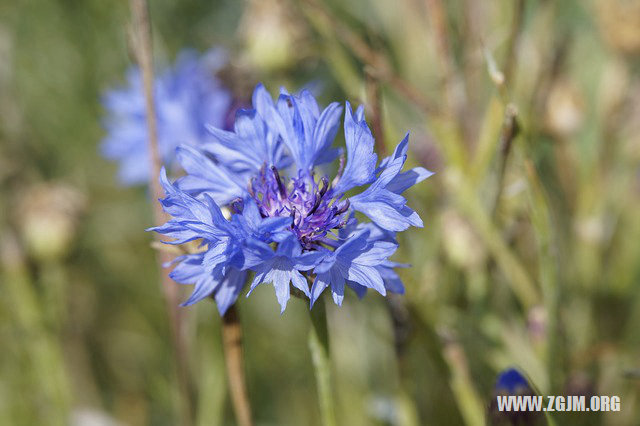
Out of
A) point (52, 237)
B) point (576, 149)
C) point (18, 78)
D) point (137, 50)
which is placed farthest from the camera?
point (18, 78)

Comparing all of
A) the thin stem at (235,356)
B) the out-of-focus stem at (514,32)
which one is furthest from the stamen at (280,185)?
the out-of-focus stem at (514,32)

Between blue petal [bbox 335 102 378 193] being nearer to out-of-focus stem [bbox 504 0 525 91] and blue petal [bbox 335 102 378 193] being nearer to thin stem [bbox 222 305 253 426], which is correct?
thin stem [bbox 222 305 253 426]

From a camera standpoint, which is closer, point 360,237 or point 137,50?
point 360,237

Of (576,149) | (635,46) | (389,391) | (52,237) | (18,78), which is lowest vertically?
(389,391)

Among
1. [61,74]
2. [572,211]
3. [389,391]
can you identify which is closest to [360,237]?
[389,391]

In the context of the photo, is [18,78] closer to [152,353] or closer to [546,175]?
[152,353]

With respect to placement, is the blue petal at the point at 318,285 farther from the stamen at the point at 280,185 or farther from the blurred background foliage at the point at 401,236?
the blurred background foliage at the point at 401,236

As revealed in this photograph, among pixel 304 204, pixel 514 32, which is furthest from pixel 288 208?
pixel 514 32
